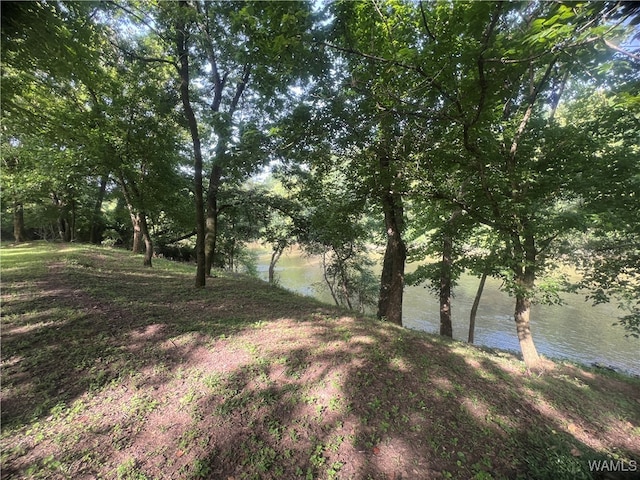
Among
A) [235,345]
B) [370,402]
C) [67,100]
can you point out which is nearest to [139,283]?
[235,345]

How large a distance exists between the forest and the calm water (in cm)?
552

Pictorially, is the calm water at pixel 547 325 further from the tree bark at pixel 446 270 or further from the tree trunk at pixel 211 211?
the tree trunk at pixel 211 211

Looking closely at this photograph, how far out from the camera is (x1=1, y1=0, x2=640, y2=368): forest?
2.97m

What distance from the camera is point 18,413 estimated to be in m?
2.88

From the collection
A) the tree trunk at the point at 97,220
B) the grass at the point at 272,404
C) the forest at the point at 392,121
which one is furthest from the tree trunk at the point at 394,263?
the tree trunk at the point at 97,220

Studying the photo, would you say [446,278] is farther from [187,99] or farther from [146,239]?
[146,239]

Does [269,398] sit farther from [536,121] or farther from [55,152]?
[55,152]

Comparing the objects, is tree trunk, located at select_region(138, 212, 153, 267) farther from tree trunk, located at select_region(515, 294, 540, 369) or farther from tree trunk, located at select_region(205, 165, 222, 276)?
tree trunk, located at select_region(515, 294, 540, 369)

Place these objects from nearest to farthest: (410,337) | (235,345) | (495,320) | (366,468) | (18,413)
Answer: (366,468) → (18,413) → (235,345) → (410,337) → (495,320)

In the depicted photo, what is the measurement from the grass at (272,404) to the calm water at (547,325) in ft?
26.4

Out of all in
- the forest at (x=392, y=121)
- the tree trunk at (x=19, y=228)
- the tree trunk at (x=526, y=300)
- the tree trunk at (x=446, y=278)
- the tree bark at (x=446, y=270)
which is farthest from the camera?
the tree trunk at (x=19, y=228)

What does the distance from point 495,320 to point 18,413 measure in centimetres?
1985

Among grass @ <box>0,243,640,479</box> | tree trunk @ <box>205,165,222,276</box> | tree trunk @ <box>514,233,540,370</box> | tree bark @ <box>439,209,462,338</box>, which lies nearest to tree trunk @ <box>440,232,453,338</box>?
tree bark @ <box>439,209,462,338</box>

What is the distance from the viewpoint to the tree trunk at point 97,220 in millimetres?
17870
